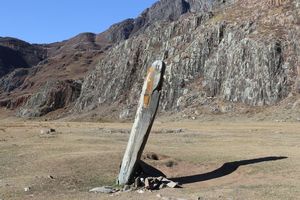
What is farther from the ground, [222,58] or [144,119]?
[222,58]

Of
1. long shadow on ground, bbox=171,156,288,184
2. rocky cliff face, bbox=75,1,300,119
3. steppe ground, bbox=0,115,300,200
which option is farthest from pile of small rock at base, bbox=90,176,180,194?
rocky cliff face, bbox=75,1,300,119

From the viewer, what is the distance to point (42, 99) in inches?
6811

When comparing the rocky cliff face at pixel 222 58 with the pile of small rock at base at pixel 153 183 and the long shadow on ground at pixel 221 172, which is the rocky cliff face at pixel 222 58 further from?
the pile of small rock at base at pixel 153 183

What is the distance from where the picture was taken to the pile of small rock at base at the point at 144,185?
21.0m

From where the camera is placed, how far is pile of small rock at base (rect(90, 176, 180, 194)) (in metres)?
21.0

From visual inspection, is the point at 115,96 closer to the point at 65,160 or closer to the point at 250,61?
the point at 250,61

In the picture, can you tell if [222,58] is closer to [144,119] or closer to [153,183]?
[144,119]

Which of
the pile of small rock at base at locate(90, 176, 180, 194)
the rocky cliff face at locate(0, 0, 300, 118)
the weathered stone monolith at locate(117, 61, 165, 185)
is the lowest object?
the pile of small rock at base at locate(90, 176, 180, 194)

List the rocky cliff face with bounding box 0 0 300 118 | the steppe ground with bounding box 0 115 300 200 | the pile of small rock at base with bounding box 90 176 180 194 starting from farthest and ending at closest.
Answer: the rocky cliff face with bounding box 0 0 300 118 < the pile of small rock at base with bounding box 90 176 180 194 < the steppe ground with bounding box 0 115 300 200

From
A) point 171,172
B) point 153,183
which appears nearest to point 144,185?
point 153,183

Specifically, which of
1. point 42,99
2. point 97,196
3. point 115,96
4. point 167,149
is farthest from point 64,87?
point 97,196

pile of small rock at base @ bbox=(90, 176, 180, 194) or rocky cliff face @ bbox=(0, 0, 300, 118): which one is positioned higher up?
rocky cliff face @ bbox=(0, 0, 300, 118)

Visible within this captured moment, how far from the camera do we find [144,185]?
21.7 metres

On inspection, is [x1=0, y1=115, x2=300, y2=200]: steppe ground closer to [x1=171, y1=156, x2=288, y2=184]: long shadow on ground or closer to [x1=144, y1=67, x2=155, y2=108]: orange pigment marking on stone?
[x1=171, y1=156, x2=288, y2=184]: long shadow on ground
